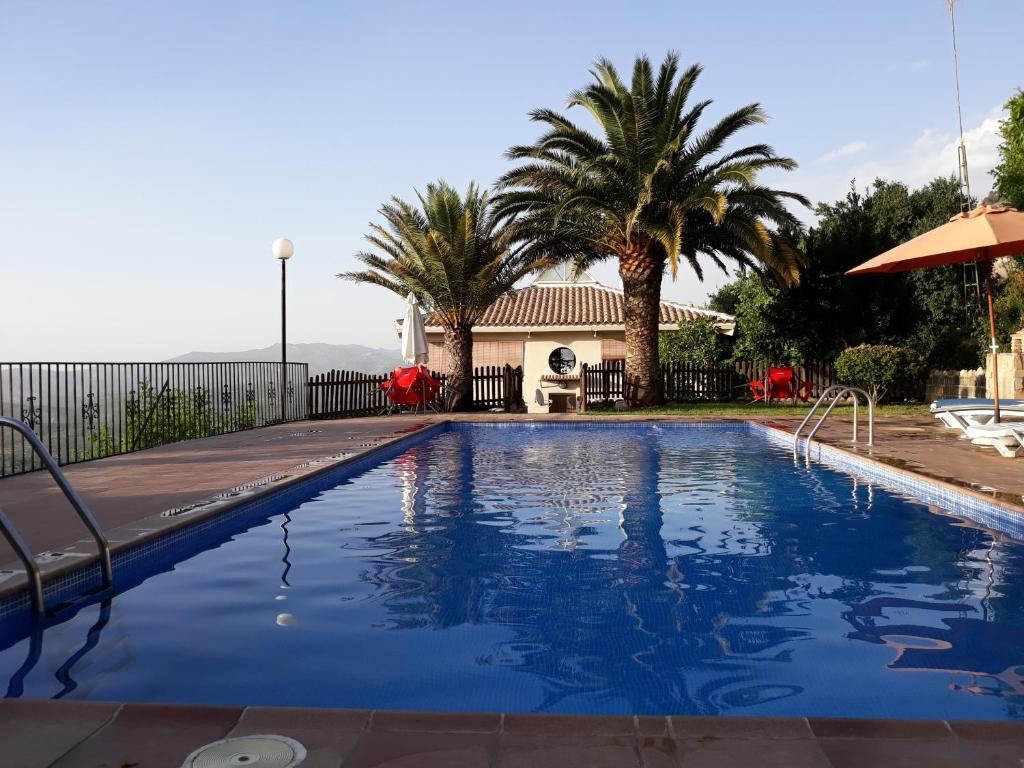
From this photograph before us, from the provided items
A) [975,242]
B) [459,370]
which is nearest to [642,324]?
[459,370]

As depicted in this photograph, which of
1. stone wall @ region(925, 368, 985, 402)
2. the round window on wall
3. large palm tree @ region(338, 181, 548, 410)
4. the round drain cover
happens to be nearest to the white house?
the round window on wall

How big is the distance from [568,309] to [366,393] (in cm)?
1016

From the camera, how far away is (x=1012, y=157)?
89.1 ft

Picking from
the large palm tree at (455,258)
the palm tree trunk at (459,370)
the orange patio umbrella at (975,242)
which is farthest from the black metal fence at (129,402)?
the orange patio umbrella at (975,242)

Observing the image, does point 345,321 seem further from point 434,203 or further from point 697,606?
point 697,606

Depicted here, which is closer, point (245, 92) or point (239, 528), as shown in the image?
point (239, 528)

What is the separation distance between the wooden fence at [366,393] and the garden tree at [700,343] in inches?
238

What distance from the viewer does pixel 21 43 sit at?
523 inches

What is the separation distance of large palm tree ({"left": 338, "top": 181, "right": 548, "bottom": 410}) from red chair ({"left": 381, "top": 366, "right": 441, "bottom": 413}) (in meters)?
1.09

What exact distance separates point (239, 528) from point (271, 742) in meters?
4.49

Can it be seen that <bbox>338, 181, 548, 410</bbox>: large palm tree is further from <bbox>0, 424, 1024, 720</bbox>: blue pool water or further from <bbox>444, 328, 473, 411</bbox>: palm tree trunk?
<bbox>0, 424, 1024, 720</bbox>: blue pool water

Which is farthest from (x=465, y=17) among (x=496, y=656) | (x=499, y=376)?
(x=496, y=656)

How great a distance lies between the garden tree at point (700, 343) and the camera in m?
26.0

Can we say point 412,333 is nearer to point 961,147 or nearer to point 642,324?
point 642,324
